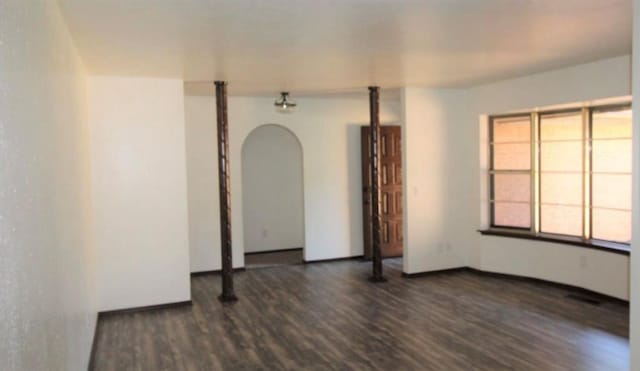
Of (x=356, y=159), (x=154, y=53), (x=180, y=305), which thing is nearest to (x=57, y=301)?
(x=154, y=53)

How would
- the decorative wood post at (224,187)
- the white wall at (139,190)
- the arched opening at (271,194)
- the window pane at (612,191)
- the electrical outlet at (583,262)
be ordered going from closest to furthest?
1. the white wall at (139,190)
2. the window pane at (612,191)
3. the electrical outlet at (583,262)
4. the decorative wood post at (224,187)
5. the arched opening at (271,194)

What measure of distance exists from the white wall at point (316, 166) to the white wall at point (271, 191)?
0.89m

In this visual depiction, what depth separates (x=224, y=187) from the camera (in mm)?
5316

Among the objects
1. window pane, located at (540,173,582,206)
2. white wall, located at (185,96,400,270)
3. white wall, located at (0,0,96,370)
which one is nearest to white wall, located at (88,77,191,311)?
white wall, located at (185,96,400,270)

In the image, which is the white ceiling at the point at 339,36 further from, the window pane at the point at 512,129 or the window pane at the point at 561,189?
the window pane at the point at 561,189

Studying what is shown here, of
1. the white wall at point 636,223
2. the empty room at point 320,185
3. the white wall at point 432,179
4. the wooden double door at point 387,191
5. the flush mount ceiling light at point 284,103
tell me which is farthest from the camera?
the wooden double door at point 387,191

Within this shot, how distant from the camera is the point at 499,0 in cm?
278

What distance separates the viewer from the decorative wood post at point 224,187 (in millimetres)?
5266

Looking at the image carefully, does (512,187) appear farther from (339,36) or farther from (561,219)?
(339,36)

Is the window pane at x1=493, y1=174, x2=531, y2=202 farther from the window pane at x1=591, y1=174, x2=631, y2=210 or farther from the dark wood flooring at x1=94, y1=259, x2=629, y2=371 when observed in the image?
the dark wood flooring at x1=94, y1=259, x2=629, y2=371

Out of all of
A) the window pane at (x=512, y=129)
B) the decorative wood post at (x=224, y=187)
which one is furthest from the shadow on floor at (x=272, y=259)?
the window pane at (x=512, y=129)

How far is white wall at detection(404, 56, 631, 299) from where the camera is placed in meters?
5.62

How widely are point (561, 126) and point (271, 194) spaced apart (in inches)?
181

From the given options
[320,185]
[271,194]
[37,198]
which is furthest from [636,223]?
[271,194]
